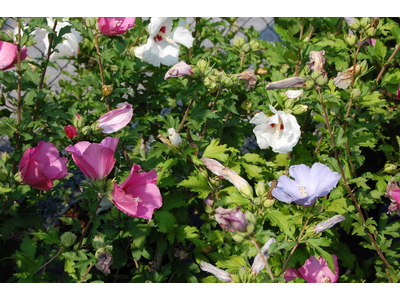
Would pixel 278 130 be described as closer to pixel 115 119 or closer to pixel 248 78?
pixel 248 78

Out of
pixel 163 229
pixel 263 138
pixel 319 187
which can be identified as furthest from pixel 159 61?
pixel 319 187

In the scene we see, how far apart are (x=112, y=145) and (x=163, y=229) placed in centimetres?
32

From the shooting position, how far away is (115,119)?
1107 mm

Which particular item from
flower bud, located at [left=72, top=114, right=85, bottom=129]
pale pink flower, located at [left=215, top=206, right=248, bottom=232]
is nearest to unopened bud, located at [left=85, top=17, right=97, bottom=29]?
flower bud, located at [left=72, top=114, right=85, bottom=129]

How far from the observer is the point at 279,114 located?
3.54 feet

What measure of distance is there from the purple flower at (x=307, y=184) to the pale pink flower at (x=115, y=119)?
20.2 inches

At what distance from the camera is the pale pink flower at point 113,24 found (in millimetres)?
1113

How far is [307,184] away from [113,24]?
79 centimetres

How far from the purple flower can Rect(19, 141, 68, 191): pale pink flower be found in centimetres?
64

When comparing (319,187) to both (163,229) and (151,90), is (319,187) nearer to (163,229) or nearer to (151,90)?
(163,229)

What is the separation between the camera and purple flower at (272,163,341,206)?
936 mm

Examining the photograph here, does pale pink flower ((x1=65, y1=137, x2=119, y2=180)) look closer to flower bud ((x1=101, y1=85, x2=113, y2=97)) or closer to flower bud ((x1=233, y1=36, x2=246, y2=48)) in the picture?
flower bud ((x1=101, y1=85, x2=113, y2=97))

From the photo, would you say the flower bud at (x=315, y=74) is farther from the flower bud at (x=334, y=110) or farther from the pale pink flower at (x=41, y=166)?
the pale pink flower at (x=41, y=166)

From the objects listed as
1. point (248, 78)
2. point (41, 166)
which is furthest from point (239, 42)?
point (41, 166)
